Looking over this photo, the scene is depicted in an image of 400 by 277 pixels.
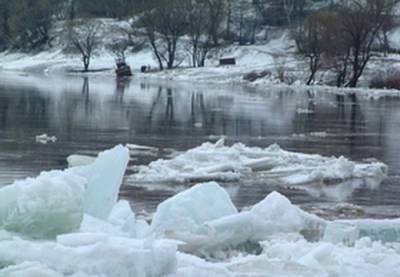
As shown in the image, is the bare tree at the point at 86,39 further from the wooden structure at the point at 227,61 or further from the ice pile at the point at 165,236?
the ice pile at the point at 165,236

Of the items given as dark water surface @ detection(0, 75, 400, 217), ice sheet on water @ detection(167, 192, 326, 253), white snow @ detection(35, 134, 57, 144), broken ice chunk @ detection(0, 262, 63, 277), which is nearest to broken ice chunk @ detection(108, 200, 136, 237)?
ice sheet on water @ detection(167, 192, 326, 253)

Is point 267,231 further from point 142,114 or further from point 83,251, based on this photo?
point 142,114

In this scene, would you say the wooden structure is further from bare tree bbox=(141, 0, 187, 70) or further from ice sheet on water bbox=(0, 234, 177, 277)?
ice sheet on water bbox=(0, 234, 177, 277)

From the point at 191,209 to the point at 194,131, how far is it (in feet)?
45.3

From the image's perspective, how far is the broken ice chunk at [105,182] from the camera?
8592 millimetres

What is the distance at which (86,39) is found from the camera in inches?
3693

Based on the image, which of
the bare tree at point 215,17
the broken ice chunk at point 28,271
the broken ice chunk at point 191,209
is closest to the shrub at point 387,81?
the bare tree at point 215,17

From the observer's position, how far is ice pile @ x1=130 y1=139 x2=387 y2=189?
1363 cm

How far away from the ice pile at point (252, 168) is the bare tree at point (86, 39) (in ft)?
237

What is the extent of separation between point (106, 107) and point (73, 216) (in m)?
23.4

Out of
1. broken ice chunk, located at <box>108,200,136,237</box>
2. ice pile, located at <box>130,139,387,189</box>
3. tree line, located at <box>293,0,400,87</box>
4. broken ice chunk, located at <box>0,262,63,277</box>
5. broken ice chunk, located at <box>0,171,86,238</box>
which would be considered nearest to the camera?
broken ice chunk, located at <box>0,262,63,277</box>

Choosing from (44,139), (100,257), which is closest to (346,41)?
(44,139)

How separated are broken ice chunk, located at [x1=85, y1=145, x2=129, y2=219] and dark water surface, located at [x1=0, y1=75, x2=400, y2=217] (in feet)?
8.14

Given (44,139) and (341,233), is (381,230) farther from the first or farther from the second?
(44,139)
